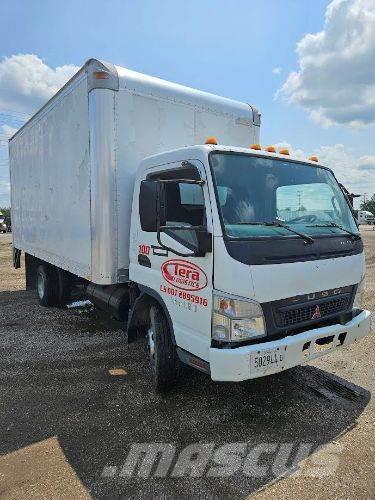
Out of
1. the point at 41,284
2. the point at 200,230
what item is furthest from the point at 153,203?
the point at 41,284

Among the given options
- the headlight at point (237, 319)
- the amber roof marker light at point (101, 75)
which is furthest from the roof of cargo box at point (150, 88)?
the headlight at point (237, 319)

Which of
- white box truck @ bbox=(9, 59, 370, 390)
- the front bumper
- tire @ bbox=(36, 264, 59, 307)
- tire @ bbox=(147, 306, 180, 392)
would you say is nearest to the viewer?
the front bumper

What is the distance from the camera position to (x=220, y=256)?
3.06 meters

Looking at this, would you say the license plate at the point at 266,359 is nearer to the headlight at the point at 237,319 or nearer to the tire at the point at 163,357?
the headlight at the point at 237,319

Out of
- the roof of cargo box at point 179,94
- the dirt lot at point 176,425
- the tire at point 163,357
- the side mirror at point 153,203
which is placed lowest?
the dirt lot at point 176,425

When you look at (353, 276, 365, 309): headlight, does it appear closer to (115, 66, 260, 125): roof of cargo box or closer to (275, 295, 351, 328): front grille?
(275, 295, 351, 328): front grille

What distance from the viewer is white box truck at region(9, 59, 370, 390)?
3.11 m

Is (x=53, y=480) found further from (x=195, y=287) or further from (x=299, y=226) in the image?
(x=299, y=226)

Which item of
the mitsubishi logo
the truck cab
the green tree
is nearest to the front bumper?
the truck cab

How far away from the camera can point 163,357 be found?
387 centimetres

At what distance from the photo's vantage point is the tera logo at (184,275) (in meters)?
3.28

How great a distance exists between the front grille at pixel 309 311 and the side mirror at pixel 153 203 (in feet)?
4.05

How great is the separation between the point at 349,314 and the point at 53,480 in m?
2.90

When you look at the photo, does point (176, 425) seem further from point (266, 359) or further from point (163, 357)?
point (266, 359)
